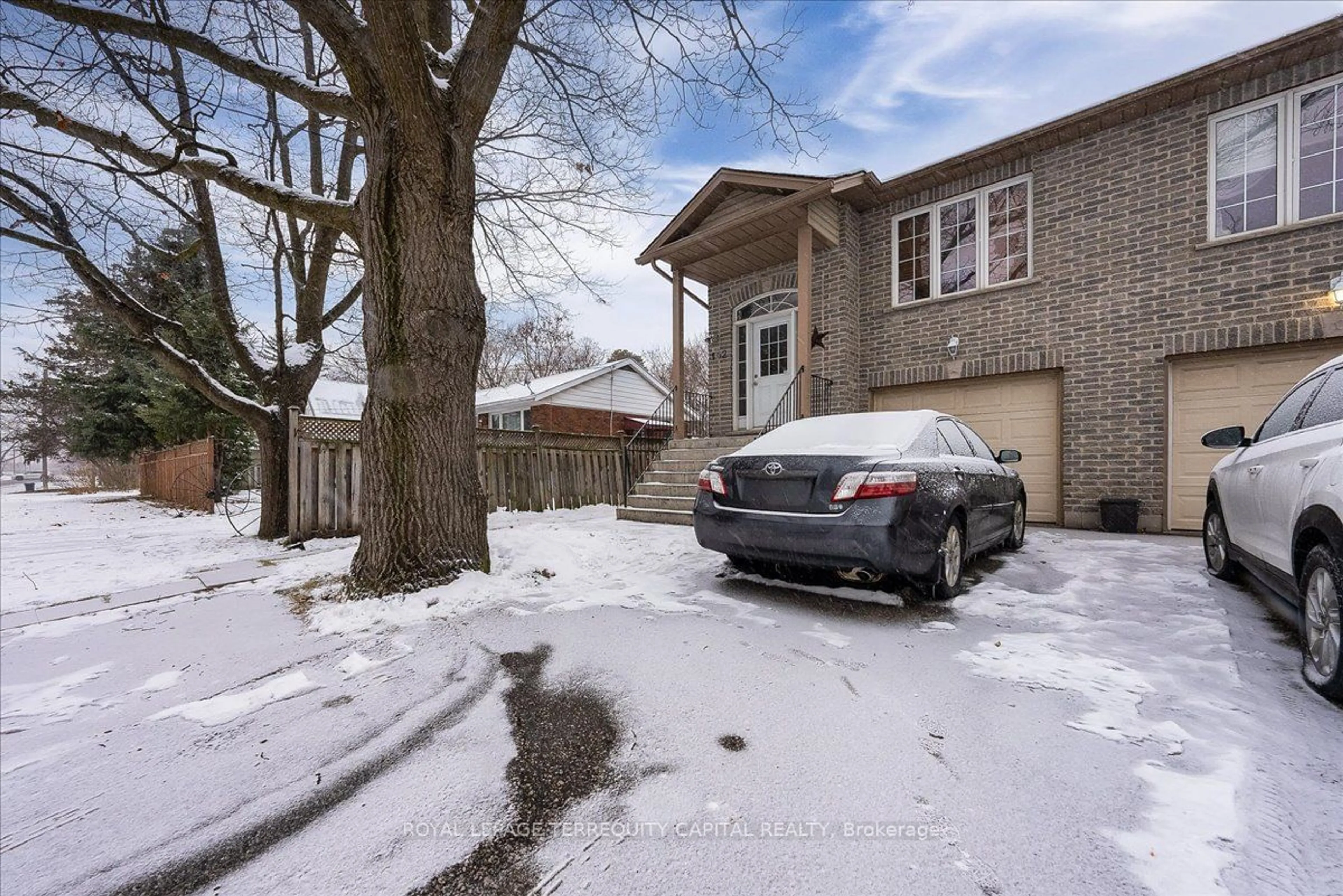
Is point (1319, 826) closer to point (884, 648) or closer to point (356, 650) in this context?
point (884, 648)

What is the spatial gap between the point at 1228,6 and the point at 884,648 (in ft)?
28.8

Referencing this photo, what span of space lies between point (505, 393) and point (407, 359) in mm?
16699

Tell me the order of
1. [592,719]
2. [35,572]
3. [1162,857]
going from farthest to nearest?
[35,572] < [592,719] < [1162,857]

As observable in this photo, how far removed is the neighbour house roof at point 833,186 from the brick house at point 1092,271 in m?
0.03

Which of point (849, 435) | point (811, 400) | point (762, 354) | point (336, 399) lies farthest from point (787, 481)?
point (336, 399)

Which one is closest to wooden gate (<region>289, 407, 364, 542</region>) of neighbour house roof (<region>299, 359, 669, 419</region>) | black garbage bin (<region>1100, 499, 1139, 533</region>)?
neighbour house roof (<region>299, 359, 669, 419</region>)

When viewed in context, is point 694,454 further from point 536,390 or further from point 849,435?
point 536,390

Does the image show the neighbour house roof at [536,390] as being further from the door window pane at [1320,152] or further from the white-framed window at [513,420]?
the door window pane at [1320,152]

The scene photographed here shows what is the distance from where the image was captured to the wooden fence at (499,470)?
6.39 m

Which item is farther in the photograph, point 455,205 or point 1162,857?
point 455,205

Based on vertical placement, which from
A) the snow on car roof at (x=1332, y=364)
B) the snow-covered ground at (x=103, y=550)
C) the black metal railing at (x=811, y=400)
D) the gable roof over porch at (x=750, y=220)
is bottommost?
the snow-covered ground at (x=103, y=550)

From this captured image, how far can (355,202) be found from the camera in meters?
4.34

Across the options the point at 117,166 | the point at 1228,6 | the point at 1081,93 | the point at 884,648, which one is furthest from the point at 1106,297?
the point at 117,166

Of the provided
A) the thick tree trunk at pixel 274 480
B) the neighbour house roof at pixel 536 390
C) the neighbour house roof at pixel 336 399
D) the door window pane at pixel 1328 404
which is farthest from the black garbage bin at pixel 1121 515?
the neighbour house roof at pixel 336 399
